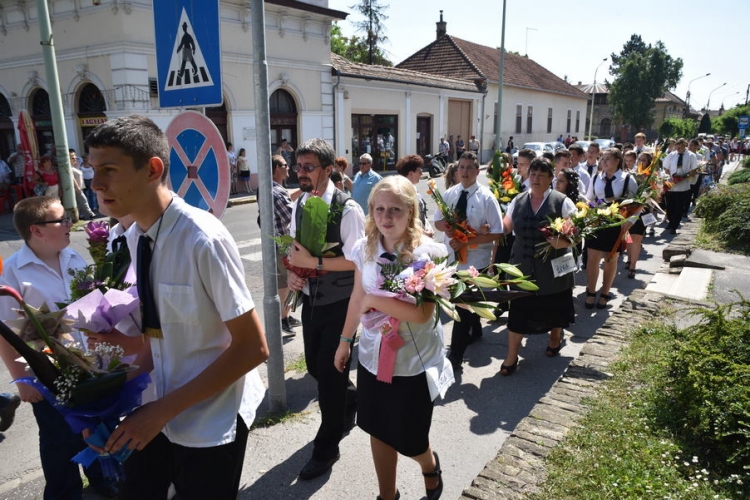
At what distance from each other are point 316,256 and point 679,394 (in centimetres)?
256

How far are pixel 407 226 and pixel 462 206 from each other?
8.20ft

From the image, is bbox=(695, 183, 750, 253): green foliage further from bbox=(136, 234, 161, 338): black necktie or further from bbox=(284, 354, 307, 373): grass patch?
bbox=(136, 234, 161, 338): black necktie

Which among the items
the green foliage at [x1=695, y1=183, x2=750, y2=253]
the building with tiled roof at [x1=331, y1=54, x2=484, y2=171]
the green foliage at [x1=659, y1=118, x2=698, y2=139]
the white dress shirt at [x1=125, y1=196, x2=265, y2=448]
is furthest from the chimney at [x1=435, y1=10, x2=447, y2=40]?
the white dress shirt at [x1=125, y1=196, x2=265, y2=448]

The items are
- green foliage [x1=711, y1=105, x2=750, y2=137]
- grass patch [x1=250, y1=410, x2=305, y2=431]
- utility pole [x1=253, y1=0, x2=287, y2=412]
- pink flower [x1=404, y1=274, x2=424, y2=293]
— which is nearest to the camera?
pink flower [x1=404, y1=274, x2=424, y2=293]

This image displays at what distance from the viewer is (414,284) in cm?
258

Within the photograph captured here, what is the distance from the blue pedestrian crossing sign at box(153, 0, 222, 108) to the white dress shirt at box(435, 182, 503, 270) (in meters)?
2.76

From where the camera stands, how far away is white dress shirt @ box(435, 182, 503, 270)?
17.1ft

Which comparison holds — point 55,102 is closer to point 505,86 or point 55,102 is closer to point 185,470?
point 185,470

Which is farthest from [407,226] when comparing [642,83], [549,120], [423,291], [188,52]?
[642,83]

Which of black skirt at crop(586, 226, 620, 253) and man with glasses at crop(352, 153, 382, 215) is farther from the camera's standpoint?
black skirt at crop(586, 226, 620, 253)

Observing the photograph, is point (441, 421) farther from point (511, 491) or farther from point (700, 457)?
point (700, 457)

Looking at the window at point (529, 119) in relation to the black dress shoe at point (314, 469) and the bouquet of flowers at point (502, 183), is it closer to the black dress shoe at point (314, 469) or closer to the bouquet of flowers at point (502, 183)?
the bouquet of flowers at point (502, 183)

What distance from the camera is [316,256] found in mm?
3434

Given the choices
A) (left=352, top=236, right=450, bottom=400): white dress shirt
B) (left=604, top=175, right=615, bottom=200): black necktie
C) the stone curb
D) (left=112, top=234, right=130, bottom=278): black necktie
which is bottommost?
the stone curb
